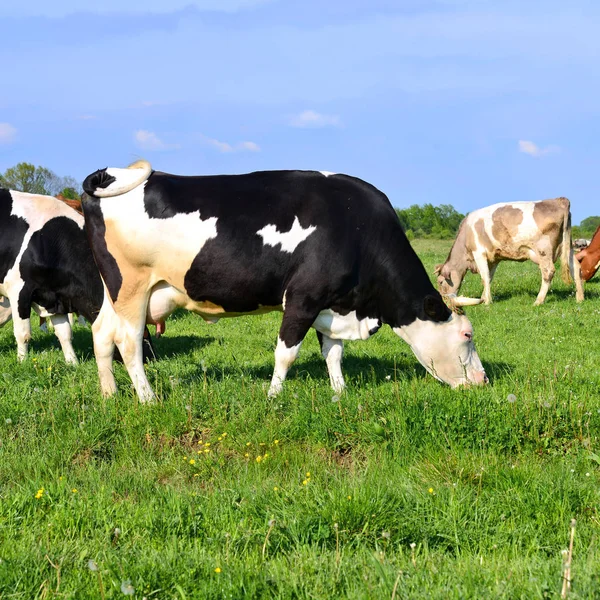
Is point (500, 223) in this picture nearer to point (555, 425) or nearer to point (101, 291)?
point (101, 291)

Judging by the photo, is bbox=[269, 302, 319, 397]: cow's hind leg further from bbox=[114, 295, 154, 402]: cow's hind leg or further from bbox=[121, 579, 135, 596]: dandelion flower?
bbox=[121, 579, 135, 596]: dandelion flower

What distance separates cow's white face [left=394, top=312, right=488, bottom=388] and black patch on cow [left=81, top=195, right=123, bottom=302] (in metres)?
2.96

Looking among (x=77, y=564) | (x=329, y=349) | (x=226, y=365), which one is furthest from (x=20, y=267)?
(x=77, y=564)

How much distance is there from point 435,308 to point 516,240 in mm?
10381

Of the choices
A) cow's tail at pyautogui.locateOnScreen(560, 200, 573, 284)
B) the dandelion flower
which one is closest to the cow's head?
the dandelion flower

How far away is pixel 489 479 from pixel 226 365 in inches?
196

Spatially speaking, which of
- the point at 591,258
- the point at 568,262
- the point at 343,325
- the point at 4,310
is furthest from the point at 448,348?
the point at 591,258

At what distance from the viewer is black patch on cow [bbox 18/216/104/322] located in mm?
10219

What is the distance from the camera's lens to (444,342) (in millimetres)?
7555

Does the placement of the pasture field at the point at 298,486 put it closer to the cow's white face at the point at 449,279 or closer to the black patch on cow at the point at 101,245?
the black patch on cow at the point at 101,245

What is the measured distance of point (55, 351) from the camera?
11164mm

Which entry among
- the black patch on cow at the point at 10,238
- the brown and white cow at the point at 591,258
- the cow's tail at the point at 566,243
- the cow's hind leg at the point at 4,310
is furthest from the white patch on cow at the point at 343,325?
the brown and white cow at the point at 591,258

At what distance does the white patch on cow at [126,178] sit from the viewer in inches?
287

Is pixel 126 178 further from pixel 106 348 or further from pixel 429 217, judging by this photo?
pixel 429 217
